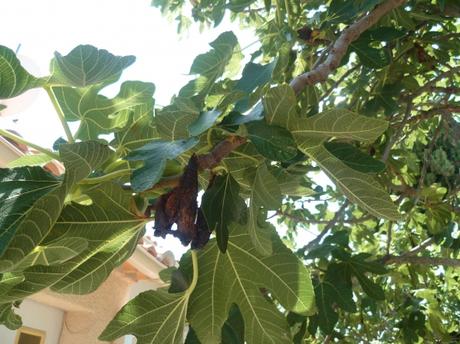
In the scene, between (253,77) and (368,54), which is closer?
(253,77)

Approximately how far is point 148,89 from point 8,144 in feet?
4.55

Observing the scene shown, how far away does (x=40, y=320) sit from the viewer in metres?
3.21

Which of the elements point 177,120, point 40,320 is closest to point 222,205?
point 177,120

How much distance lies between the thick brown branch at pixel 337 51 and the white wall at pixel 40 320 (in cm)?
228

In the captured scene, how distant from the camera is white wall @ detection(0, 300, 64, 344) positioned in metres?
2.91

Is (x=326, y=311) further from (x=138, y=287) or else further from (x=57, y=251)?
(x=138, y=287)

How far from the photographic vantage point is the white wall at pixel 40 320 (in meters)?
2.91

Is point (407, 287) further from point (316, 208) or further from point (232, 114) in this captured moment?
point (232, 114)

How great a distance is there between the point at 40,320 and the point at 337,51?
254 cm

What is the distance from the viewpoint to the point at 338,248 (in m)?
2.00

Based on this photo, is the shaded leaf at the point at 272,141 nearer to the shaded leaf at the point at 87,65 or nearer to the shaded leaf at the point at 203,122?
the shaded leaf at the point at 203,122

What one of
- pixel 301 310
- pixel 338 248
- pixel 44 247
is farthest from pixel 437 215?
pixel 44 247

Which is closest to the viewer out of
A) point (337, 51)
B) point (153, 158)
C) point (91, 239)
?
point (153, 158)

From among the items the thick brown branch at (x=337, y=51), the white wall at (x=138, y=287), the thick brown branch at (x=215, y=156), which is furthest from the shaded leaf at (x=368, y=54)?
the white wall at (x=138, y=287)
